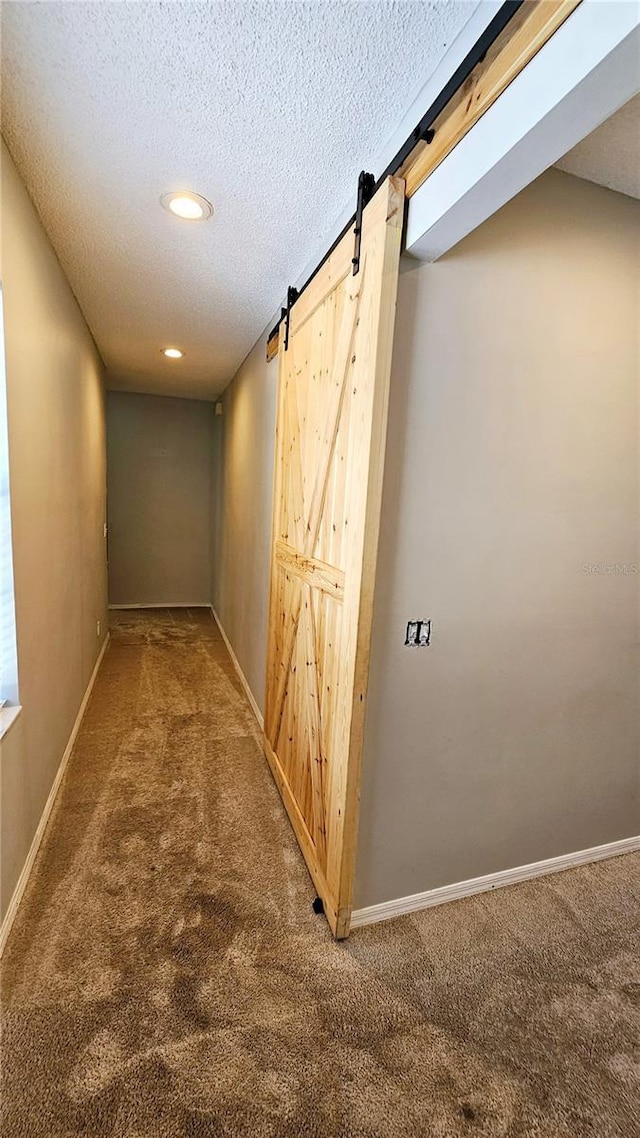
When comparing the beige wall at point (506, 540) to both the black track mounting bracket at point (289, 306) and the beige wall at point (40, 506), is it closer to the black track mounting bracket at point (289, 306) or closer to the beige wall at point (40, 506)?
the black track mounting bracket at point (289, 306)

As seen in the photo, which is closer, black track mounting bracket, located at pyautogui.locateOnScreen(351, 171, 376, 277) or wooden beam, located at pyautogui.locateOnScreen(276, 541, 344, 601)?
black track mounting bracket, located at pyautogui.locateOnScreen(351, 171, 376, 277)

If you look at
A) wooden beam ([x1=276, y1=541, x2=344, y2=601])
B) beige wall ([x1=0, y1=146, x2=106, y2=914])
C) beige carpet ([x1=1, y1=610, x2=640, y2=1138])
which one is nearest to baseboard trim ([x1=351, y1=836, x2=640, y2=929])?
beige carpet ([x1=1, y1=610, x2=640, y2=1138])

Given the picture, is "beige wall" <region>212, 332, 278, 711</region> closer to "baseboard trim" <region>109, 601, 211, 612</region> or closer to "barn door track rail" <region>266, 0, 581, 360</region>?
"baseboard trim" <region>109, 601, 211, 612</region>

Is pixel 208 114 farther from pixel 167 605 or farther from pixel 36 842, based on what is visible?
pixel 167 605

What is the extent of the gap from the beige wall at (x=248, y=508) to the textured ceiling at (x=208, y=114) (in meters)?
0.93

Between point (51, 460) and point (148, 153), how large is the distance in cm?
132

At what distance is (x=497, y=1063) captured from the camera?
1296mm

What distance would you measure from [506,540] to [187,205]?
1808mm

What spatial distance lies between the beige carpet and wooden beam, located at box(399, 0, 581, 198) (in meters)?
2.45

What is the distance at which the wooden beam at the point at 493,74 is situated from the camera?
0.88 meters

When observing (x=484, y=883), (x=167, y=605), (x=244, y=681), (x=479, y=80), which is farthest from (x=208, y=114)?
(x=167, y=605)

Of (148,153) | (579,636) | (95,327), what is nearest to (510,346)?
(579,636)

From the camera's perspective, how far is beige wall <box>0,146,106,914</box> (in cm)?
164

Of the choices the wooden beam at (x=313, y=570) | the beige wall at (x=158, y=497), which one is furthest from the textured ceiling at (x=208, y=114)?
the beige wall at (x=158, y=497)
